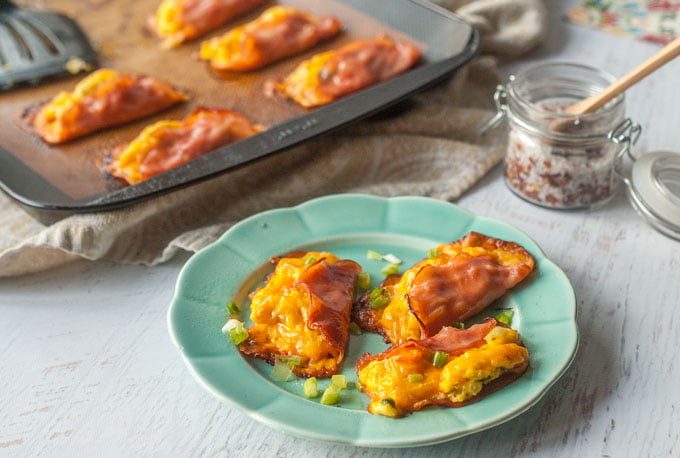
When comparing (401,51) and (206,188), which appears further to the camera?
(401,51)

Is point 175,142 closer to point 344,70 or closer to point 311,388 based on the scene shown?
point 344,70

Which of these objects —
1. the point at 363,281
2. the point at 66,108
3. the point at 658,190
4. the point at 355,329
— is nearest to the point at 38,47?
the point at 66,108

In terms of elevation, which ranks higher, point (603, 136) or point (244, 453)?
point (603, 136)

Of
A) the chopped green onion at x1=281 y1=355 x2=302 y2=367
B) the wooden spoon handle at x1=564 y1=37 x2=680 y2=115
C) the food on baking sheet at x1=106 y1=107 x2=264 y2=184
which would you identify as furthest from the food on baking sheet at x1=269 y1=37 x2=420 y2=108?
the chopped green onion at x1=281 y1=355 x2=302 y2=367

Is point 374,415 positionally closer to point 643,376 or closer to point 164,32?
point 643,376

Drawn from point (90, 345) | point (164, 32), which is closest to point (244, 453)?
point (90, 345)

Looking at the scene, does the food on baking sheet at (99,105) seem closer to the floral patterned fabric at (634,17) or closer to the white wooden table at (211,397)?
the white wooden table at (211,397)

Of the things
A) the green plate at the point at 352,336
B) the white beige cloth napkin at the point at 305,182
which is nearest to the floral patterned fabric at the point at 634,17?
the white beige cloth napkin at the point at 305,182
